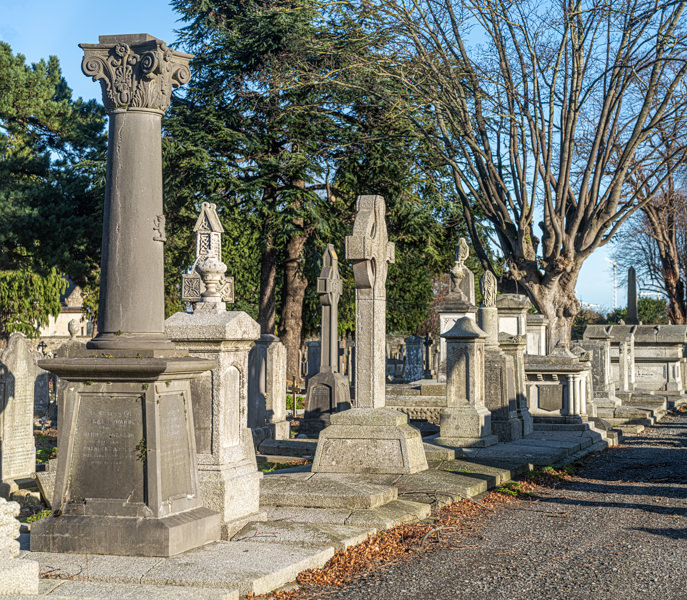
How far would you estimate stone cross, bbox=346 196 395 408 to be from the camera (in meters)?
9.27

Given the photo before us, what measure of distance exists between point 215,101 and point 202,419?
22.6m

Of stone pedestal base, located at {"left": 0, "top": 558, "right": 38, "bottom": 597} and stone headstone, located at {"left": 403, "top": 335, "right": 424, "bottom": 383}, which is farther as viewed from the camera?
stone headstone, located at {"left": 403, "top": 335, "right": 424, "bottom": 383}

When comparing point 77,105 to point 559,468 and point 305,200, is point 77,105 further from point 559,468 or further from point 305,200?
point 559,468

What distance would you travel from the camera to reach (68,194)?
2706cm

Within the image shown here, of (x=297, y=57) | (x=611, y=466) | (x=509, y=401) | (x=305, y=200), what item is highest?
(x=297, y=57)

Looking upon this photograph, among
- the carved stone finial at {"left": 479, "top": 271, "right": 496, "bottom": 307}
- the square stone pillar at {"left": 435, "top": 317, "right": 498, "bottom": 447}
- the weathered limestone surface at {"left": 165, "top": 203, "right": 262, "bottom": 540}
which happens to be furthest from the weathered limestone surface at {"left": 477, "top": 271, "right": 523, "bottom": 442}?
the weathered limestone surface at {"left": 165, "top": 203, "right": 262, "bottom": 540}

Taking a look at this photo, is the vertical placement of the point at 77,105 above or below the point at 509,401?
above

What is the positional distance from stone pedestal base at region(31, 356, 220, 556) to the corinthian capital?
1845 millimetres

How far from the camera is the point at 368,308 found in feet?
30.8

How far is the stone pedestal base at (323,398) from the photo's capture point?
15742 mm

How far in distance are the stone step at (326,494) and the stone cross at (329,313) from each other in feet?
25.0

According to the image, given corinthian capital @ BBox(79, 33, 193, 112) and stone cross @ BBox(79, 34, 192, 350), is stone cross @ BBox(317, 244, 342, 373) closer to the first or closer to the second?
stone cross @ BBox(79, 34, 192, 350)

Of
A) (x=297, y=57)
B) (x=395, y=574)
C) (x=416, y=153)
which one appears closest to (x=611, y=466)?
(x=395, y=574)

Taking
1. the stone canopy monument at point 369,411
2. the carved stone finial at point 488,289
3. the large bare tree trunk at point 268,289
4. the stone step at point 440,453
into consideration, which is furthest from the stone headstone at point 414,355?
the stone canopy monument at point 369,411
